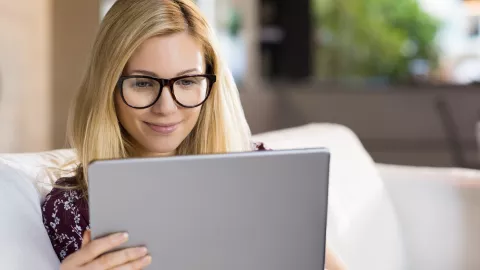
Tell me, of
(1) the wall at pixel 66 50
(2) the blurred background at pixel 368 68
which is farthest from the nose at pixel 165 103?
(2) the blurred background at pixel 368 68

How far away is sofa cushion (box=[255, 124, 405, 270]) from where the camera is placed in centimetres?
170

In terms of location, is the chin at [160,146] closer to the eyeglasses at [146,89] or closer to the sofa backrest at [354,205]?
the eyeglasses at [146,89]

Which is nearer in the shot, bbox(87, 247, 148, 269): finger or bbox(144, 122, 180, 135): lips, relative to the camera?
bbox(87, 247, 148, 269): finger

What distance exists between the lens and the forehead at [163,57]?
1076 mm

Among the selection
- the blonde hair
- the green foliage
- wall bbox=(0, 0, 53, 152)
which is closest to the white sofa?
the blonde hair

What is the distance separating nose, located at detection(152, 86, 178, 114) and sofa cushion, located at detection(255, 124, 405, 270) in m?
0.65

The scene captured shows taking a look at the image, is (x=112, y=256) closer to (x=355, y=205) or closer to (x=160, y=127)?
(x=160, y=127)

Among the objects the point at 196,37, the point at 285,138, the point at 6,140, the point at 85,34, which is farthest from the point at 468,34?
the point at 196,37

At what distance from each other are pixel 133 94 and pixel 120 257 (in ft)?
1.03

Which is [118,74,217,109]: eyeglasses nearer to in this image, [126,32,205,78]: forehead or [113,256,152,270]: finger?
[126,32,205,78]: forehead

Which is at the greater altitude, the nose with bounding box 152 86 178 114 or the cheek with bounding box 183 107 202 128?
the nose with bounding box 152 86 178 114

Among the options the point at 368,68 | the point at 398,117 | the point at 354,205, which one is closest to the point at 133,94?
the point at 354,205

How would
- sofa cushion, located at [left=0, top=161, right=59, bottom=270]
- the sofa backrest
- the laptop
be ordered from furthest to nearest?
the sofa backrest → sofa cushion, located at [left=0, top=161, right=59, bottom=270] → the laptop

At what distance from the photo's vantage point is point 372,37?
5.24m
